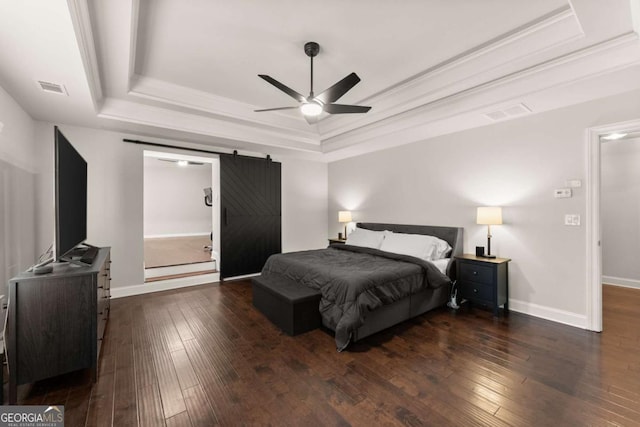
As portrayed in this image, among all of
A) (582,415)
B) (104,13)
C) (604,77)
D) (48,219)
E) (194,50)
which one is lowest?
(582,415)

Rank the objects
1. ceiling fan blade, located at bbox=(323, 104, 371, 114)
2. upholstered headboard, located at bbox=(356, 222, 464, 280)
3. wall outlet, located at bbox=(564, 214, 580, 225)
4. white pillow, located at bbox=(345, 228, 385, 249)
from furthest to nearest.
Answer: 1. white pillow, located at bbox=(345, 228, 385, 249)
2. upholstered headboard, located at bbox=(356, 222, 464, 280)
3. wall outlet, located at bbox=(564, 214, 580, 225)
4. ceiling fan blade, located at bbox=(323, 104, 371, 114)

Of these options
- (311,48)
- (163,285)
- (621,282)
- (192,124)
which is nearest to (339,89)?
(311,48)

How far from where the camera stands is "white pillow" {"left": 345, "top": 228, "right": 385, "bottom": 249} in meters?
4.57

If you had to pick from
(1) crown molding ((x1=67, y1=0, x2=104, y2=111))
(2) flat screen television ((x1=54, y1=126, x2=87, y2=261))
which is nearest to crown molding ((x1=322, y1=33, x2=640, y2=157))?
(1) crown molding ((x1=67, y1=0, x2=104, y2=111))

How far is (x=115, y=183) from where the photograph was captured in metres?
4.13

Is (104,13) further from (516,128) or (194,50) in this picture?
(516,128)

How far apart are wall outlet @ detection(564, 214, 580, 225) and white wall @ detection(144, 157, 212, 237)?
9.99m

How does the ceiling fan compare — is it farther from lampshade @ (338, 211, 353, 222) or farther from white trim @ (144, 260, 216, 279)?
white trim @ (144, 260, 216, 279)

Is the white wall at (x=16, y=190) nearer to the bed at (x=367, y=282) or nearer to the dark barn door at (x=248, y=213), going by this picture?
the dark barn door at (x=248, y=213)

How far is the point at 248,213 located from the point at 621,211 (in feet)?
21.4

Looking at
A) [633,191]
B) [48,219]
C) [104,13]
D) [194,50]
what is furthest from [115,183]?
[633,191]

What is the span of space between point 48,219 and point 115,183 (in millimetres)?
902

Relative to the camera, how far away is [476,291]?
341 centimetres

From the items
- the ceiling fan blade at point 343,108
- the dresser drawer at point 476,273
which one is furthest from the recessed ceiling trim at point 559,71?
the dresser drawer at point 476,273
